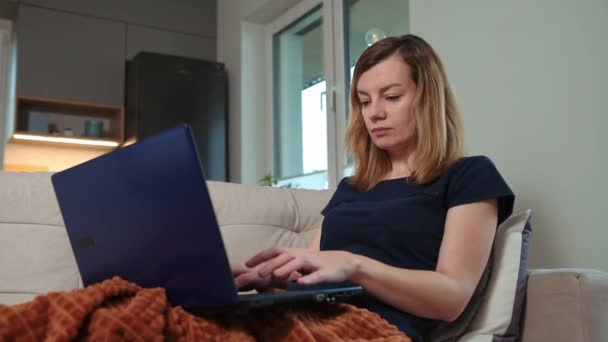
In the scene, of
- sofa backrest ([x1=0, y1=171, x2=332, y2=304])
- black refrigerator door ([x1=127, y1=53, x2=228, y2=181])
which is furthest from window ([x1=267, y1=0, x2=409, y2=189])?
sofa backrest ([x1=0, y1=171, x2=332, y2=304])

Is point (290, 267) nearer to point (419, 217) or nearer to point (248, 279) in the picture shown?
point (248, 279)

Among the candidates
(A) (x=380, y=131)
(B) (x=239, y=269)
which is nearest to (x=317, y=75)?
(A) (x=380, y=131)

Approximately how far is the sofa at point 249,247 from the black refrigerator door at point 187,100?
192 cm

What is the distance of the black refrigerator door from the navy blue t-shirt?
2.59 meters

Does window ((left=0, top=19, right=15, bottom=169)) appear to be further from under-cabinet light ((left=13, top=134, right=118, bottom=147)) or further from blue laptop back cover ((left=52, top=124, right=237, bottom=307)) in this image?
blue laptop back cover ((left=52, top=124, right=237, bottom=307))

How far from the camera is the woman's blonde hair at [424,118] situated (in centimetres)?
119

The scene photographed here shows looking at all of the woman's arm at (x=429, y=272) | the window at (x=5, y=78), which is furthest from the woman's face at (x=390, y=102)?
the window at (x=5, y=78)

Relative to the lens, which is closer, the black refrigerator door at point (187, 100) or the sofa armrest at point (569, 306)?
the sofa armrest at point (569, 306)

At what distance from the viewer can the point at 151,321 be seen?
0.63 metres

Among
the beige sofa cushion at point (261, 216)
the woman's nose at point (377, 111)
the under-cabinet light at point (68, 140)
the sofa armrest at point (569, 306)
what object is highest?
the under-cabinet light at point (68, 140)

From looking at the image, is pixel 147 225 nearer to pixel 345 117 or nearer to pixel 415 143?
pixel 415 143

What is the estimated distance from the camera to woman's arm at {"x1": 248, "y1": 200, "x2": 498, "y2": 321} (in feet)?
2.83

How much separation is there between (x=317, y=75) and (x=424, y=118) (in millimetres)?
2220

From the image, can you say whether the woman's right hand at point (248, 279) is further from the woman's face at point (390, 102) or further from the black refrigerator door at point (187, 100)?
the black refrigerator door at point (187, 100)
